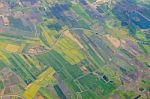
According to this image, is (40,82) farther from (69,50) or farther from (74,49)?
(74,49)

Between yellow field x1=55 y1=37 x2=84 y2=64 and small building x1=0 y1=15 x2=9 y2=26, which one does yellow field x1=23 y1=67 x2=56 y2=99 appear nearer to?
yellow field x1=55 y1=37 x2=84 y2=64

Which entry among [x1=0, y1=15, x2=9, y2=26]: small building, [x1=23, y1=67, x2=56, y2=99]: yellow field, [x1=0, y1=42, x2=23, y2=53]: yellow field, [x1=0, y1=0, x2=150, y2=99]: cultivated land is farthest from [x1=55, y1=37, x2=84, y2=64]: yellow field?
[x1=0, y1=15, x2=9, y2=26]: small building

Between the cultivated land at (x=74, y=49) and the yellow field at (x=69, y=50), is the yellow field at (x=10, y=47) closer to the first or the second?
the cultivated land at (x=74, y=49)

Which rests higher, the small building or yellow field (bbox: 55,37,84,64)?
the small building

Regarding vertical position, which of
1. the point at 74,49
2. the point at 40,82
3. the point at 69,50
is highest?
the point at 69,50

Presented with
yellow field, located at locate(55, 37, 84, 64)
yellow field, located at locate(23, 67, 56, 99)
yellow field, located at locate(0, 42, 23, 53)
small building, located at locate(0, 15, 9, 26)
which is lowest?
yellow field, located at locate(23, 67, 56, 99)

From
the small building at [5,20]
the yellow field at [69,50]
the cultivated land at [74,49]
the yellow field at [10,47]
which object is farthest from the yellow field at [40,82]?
the small building at [5,20]

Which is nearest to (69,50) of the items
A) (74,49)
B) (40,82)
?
(74,49)

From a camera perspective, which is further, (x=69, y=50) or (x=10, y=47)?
(x=69, y=50)

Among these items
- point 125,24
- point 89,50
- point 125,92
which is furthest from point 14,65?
point 125,24

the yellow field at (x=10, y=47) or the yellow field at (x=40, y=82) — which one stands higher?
the yellow field at (x=10, y=47)

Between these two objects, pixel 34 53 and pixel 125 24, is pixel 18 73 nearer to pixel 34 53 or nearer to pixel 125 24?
pixel 34 53
